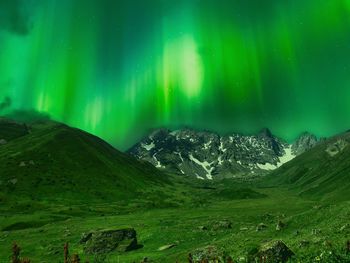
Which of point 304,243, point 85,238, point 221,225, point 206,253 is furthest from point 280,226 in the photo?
point 85,238

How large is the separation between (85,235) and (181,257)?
27853mm

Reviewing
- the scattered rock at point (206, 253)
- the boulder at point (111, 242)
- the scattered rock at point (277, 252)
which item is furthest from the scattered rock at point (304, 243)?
the boulder at point (111, 242)

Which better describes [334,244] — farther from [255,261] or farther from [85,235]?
[85,235]

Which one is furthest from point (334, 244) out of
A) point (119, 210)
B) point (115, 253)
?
point (119, 210)

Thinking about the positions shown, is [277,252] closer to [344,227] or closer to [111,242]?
[344,227]

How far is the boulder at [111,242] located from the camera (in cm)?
6196

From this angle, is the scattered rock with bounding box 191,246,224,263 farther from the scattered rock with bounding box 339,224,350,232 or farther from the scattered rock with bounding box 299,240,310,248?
the scattered rock with bounding box 339,224,350,232

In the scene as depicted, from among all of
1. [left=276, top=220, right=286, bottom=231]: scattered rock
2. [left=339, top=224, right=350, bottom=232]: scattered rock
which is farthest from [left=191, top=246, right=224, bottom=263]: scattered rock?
[left=276, top=220, right=286, bottom=231]: scattered rock

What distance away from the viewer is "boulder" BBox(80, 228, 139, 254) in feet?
203

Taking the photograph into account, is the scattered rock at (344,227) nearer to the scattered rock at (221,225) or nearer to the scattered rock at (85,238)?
the scattered rock at (221,225)

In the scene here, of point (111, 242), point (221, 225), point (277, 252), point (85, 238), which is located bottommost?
point (277, 252)

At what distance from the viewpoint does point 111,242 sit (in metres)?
62.8

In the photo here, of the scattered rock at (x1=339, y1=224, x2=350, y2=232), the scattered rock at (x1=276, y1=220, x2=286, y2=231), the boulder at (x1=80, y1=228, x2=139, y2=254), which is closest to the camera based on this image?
the scattered rock at (x1=339, y1=224, x2=350, y2=232)

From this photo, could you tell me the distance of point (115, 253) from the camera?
60062mm
